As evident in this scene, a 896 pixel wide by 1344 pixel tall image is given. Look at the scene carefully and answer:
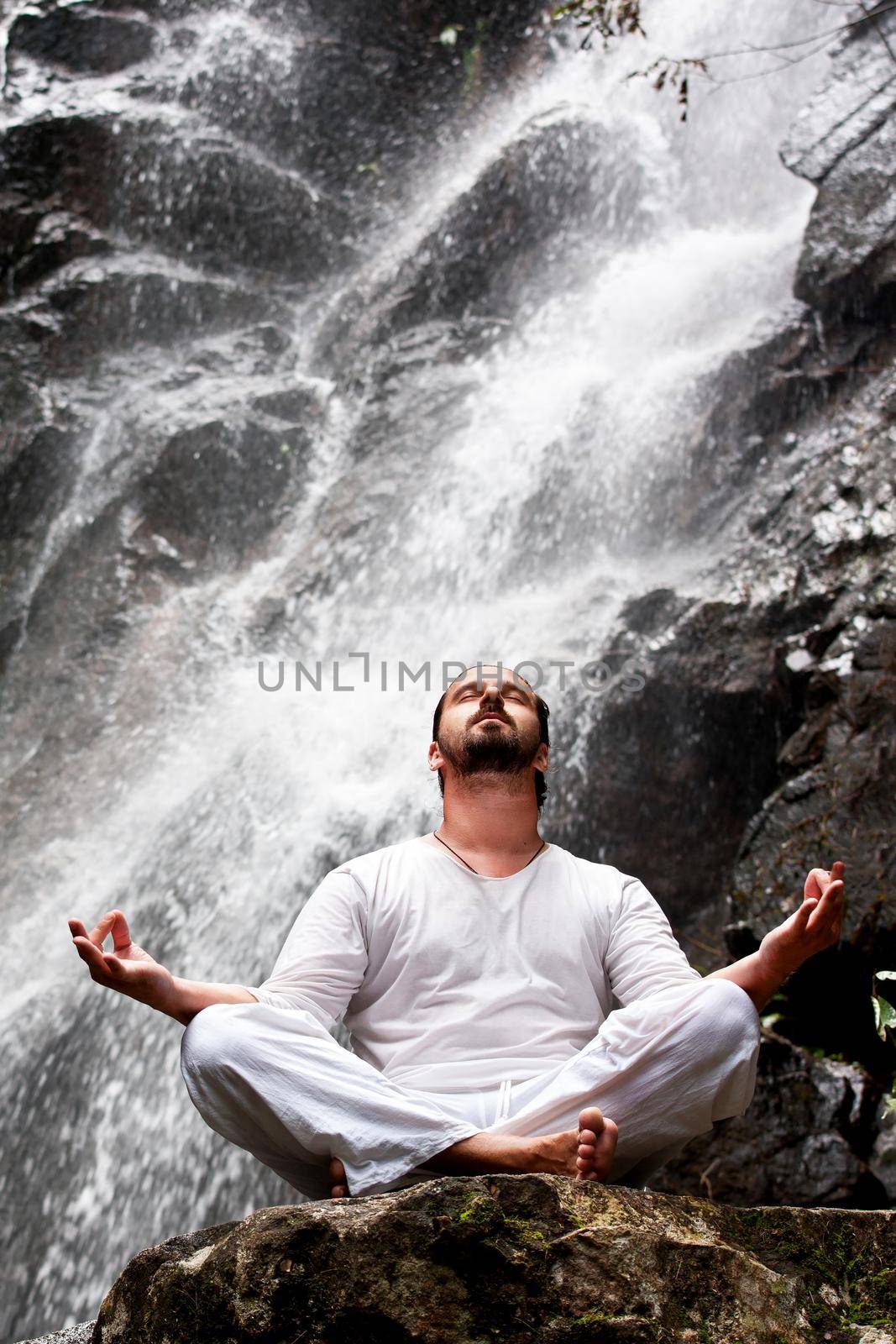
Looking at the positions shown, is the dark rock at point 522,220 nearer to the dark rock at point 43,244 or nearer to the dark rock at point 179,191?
the dark rock at point 179,191

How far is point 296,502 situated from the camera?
10.8 meters

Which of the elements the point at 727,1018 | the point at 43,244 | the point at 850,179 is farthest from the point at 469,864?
the point at 43,244

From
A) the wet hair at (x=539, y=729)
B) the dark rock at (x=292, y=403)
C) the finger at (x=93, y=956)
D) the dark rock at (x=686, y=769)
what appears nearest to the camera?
the finger at (x=93, y=956)

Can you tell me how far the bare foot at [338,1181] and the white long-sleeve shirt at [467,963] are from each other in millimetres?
283

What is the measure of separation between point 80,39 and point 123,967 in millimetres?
12947

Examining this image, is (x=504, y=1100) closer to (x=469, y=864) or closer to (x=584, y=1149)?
(x=584, y=1149)

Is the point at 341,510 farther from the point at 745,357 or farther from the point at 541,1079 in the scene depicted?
the point at 541,1079

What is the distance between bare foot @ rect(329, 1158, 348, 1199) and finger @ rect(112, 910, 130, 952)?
67cm

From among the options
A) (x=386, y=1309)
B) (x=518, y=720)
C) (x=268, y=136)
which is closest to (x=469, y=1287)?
(x=386, y=1309)

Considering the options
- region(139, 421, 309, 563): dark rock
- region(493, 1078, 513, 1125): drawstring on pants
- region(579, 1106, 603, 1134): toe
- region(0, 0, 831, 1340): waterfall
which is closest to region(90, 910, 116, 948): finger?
region(493, 1078, 513, 1125): drawstring on pants

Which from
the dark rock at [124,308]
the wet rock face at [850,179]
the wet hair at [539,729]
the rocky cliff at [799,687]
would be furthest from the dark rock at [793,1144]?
the dark rock at [124,308]

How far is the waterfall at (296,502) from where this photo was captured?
6.45m

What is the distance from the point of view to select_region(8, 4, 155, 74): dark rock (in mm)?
12352

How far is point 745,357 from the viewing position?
915 centimetres
